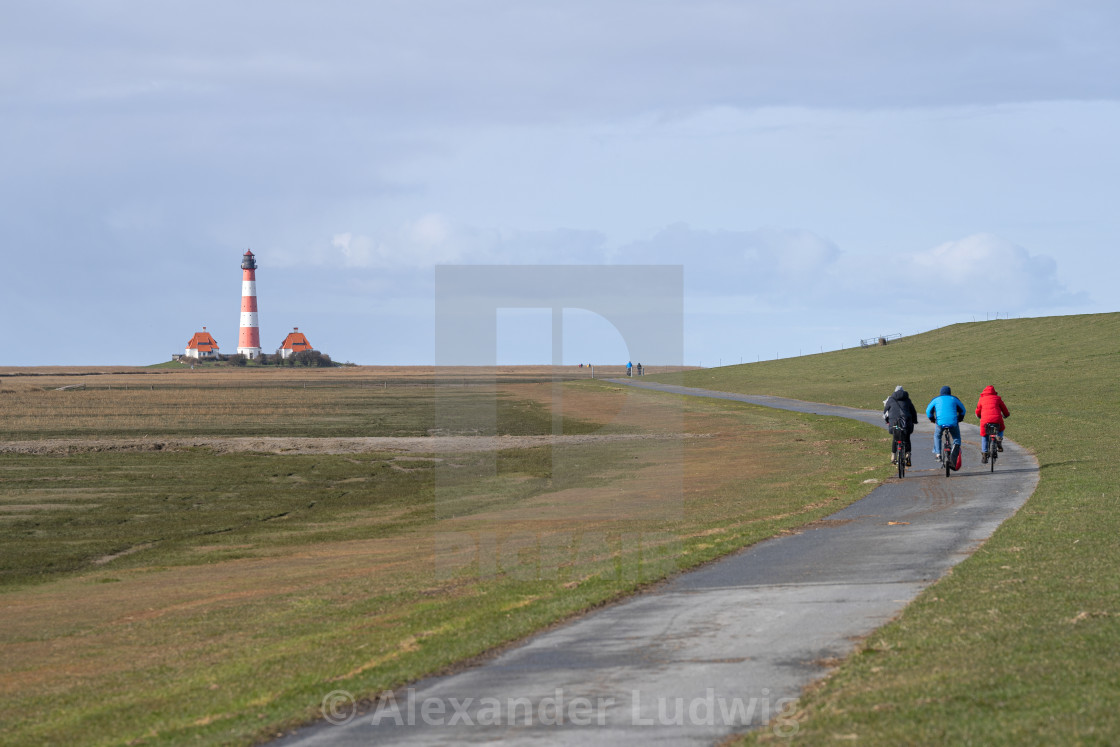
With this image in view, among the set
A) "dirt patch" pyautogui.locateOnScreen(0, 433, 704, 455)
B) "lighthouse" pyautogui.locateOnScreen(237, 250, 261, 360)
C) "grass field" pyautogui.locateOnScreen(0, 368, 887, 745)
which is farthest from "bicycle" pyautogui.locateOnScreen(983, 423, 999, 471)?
"lighthouse" pyautogui.locateOnScreen(237, 250, 261, 360)

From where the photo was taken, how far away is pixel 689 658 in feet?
32.3

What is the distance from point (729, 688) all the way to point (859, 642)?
1809 mm

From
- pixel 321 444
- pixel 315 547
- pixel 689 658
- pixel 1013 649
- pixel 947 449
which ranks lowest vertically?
pixel 315 547

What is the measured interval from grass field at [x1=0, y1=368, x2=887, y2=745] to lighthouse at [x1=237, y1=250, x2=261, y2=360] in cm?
9708

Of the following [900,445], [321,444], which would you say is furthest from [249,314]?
[900,445]

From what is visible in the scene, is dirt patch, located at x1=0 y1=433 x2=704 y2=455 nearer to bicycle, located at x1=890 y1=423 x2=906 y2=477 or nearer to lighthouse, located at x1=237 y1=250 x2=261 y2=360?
bicycle, located at x1=890 y1=423 x2=906 y2=477

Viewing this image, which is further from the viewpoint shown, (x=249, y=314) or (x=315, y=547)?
(x=249, y=314)

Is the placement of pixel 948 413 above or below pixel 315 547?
above

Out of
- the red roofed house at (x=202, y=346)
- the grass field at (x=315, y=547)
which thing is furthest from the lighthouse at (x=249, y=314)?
the grass field at (x=315, y=547)

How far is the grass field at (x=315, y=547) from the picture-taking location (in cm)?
1061

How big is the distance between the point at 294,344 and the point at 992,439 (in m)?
156

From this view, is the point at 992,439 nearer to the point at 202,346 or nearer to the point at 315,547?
the point at 315,547

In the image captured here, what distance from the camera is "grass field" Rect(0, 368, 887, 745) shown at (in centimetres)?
1061

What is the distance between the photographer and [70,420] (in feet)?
180
